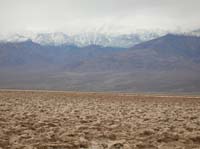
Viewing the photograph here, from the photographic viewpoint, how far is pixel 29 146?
1207cm

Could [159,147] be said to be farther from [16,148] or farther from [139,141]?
[16,148]

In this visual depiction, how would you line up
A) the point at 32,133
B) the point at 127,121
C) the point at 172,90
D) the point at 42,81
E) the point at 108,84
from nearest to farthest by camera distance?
the point at 32,133 → the point at 127,121 → the point at 172,90 → the point at 108,84 → the point at 42,81

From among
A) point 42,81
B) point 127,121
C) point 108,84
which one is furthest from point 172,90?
point 127,121

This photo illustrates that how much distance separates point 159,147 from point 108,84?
480 feet

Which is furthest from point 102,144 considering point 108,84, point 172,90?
point 108,84

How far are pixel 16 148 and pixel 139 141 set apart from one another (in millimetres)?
3956

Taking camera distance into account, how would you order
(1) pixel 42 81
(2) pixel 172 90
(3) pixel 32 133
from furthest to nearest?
(1) pixel 42 81 → (2) pixel 172 90 → (3) pixel 32 133

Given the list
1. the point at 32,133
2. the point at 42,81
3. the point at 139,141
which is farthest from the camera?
the point at 42,81

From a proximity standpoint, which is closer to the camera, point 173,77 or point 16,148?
point 16,148

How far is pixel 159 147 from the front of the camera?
39.8 ft

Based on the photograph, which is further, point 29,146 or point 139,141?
point 139,141

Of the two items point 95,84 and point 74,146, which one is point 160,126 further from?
point 95,84

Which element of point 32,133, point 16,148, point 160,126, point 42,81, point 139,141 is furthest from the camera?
point 42,81

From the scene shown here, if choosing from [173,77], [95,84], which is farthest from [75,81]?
[173,77]
